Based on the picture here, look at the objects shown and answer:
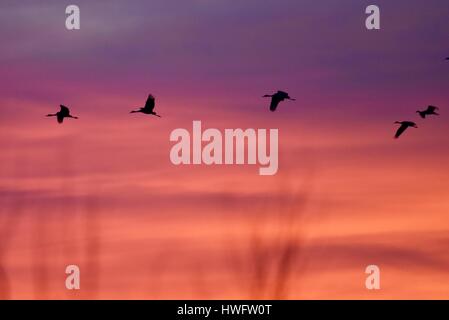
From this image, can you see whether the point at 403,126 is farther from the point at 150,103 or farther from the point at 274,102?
the point at 150,103

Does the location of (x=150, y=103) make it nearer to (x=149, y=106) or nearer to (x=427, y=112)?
(x=149, y=106)

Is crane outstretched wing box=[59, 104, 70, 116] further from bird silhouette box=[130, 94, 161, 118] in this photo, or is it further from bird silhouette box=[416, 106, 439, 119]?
bird silhouette box=[416, 106, 439, 119]

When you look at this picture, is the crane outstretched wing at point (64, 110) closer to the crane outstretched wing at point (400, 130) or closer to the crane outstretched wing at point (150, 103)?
the crane outstretched wing at point (150, 103)

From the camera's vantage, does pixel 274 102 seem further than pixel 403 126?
No

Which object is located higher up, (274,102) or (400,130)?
(274,102)

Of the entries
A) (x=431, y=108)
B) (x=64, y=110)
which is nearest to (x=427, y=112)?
(x=431, y=108)

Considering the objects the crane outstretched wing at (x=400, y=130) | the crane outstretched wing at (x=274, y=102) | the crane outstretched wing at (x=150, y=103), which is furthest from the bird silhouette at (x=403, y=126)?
the crane outstretched wing at (x=150, y=103)

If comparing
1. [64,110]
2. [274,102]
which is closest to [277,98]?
Result: [274,102]
